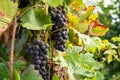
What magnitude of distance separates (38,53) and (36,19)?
0.12 m

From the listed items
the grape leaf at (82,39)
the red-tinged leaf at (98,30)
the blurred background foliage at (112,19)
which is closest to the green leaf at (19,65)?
the grape leaf at (82,39)

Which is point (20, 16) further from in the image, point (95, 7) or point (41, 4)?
point (95, 7)

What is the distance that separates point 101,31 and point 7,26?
463mm

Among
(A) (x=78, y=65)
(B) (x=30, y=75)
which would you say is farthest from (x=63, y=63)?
(B) (x=30, y=75)

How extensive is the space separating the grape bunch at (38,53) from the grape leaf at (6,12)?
8 cm

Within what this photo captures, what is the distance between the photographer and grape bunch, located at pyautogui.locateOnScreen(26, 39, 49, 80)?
1.01 metres

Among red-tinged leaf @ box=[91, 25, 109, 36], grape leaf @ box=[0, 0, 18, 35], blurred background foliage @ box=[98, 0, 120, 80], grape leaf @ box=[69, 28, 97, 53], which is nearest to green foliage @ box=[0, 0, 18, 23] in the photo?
grape leaf @ box=[0, 0, 18, 35]

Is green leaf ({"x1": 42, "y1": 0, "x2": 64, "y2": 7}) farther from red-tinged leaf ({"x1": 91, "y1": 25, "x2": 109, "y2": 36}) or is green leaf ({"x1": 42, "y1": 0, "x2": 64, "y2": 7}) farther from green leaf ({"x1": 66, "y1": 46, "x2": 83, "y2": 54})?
red-tinged leaf ({"x1": 91, "y1": 25, "x2": 109, "y2": 36})

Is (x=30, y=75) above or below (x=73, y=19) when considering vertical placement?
below

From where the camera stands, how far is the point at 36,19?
1082mm

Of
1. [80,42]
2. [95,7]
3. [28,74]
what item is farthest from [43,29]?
[95,7]

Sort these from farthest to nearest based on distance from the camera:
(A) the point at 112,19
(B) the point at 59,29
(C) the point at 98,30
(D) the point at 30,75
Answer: (A) the point at 112,19, (C) the point at 98,30, (B) the point at 59,29, (D) the point at 30,75

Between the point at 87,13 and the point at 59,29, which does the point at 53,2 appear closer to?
the point at 59,29

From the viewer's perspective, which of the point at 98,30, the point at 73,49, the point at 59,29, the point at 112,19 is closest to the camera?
the point at 59,29
